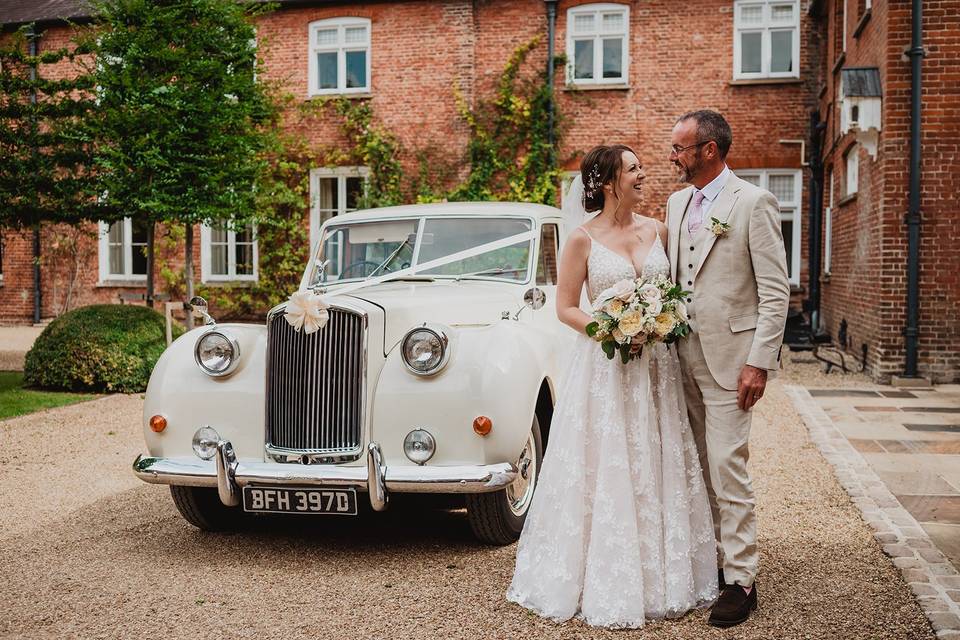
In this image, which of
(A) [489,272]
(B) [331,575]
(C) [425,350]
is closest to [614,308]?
(C) [425,350]

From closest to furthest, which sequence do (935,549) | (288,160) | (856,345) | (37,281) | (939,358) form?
(935,549) < (939,358) < (856,345) < (288,160) < (37,281)

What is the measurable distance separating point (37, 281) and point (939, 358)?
715 inches

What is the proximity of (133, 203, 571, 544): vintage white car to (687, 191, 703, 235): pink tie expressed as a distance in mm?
1166

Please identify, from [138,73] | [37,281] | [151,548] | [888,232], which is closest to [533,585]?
[151,548]

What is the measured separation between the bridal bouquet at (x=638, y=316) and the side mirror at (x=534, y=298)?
1.41 metres

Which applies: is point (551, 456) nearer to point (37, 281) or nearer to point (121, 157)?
point (121, 157)

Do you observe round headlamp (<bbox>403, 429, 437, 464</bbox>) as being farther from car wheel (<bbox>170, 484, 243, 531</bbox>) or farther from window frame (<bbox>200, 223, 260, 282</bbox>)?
window frame (<bbox>200, 223, 260, 282</bbox>)

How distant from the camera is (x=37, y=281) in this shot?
20.3 metres

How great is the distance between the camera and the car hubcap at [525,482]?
4895mm

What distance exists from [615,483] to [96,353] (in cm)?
850

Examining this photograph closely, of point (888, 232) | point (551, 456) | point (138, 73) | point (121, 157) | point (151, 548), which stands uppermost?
point (138, 73)

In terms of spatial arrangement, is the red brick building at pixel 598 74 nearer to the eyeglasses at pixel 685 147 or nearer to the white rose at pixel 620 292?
the eyeglasses at pixel 685 147

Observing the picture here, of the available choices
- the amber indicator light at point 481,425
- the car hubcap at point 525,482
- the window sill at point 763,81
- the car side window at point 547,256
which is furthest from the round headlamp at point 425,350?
the window sill at point 763,81

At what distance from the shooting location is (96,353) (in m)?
10.6
